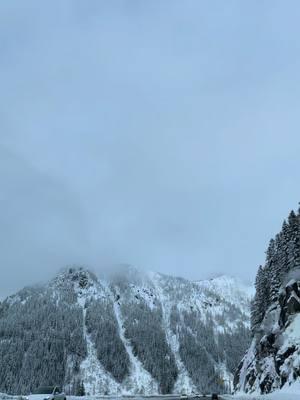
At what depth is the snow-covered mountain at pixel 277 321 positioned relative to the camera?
72.1 meters

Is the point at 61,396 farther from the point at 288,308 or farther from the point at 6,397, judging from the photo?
the point at 288,308

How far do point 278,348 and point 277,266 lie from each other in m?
16.6

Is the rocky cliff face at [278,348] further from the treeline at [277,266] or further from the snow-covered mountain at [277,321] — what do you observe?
the treeline at [277,266]

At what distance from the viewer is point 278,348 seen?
78.9 meters

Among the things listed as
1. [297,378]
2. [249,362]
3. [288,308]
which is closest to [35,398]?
[297,378]

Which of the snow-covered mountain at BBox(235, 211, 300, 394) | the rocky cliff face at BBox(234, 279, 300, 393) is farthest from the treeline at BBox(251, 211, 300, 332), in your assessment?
the rocky cliff face at BBox(234, 279, 300, 393)

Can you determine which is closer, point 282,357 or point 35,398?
point 35,398

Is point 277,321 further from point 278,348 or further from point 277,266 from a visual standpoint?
point 277,266

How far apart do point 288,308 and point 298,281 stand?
4312 mm

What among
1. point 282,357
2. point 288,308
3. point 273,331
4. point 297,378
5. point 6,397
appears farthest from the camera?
point 273,331

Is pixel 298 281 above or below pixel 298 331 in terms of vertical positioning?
above

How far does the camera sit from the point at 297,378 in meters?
61.6

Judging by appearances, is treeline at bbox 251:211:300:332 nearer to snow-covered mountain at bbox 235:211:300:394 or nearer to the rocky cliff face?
snow-covered mountain at bbox 235:211:300:394

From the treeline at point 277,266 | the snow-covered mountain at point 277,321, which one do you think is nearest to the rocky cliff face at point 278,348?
the snow-covered mountain at point 277,321
